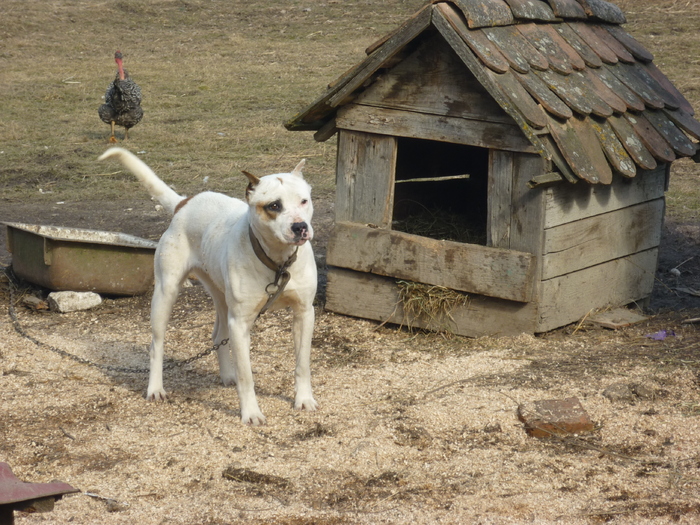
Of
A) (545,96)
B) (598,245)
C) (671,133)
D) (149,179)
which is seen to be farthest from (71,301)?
(671,133)

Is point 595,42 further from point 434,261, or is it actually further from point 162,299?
point 162,299

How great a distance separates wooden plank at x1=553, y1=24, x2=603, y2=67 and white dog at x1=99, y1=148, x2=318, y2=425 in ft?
8.69

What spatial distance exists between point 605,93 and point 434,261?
1626 mm

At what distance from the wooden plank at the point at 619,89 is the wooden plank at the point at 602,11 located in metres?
0.55

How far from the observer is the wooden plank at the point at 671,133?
6055 millimetres

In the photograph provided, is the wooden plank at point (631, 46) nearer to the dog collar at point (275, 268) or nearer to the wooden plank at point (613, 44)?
the wooden plank at point (613, 44)

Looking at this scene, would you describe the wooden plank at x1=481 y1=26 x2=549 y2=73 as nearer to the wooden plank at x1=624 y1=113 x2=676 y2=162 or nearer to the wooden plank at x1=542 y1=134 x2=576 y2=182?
the wooden plank at x1=542 y1=134 x2=576 y2=182

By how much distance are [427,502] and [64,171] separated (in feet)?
27.8

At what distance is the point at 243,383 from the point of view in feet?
14.8

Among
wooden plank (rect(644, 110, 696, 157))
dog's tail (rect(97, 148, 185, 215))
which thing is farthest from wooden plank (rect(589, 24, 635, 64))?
dog's tail (rect(97, 148, 185, 215))

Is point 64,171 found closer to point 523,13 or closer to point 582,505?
point 523,13

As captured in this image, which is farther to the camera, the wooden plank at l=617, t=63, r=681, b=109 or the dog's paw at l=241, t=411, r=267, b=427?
the wooden plank at l=617, t=63, r=681, b=109

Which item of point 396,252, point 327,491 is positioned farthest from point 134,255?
point 327,491

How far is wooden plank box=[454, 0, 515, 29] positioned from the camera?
5504 millimetres
